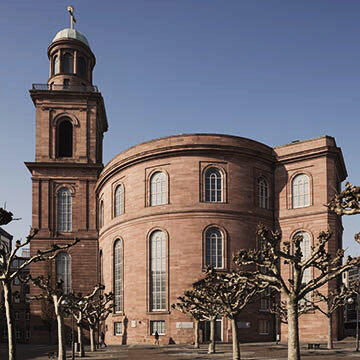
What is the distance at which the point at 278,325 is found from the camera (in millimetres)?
54281

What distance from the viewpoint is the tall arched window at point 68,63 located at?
236 feet

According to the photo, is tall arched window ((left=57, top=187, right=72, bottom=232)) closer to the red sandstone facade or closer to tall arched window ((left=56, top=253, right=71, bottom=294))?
tall arched window ((left=56, top=253, right=71, bottom=294))

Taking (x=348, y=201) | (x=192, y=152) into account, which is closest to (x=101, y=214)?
(x=192, y=152)

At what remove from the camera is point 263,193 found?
184ft

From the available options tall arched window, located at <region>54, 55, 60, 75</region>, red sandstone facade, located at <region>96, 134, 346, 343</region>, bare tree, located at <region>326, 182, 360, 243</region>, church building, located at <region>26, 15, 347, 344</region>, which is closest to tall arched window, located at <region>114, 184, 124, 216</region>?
church building, located at <region>26, 15, 347, 344</region>

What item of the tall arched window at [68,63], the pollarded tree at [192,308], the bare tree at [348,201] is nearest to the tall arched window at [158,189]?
the pollarded tree at [192,308]

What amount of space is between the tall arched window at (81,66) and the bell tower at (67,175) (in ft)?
2.17

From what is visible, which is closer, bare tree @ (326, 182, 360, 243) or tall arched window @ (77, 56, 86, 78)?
bare tree @ (326, 182, 360, 243)

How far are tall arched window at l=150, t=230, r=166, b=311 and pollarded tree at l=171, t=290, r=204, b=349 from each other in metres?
2.37

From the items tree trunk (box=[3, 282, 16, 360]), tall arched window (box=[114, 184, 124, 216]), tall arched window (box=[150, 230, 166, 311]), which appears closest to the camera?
tree trunk (box=[3, 282, 16, 360])

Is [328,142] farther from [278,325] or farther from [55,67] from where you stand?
[55,67]

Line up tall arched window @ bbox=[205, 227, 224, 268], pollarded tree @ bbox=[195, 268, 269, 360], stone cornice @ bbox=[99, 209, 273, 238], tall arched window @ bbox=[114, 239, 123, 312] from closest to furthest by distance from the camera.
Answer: pollarded tree @ bbox=[195, 268, 269, 360] < tall arched window @ bbox=[205, 227, 224, 268] < stone cornice @ bbox=[99, 209, 273, 238] < tall arched window @ bbox=[114, 239, 123, 312]

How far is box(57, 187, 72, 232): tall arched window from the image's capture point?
67562 mm

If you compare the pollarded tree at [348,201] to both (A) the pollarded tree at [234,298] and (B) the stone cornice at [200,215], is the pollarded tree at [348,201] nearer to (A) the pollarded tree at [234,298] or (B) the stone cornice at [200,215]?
(A) the pollarded tree at [234,298]
